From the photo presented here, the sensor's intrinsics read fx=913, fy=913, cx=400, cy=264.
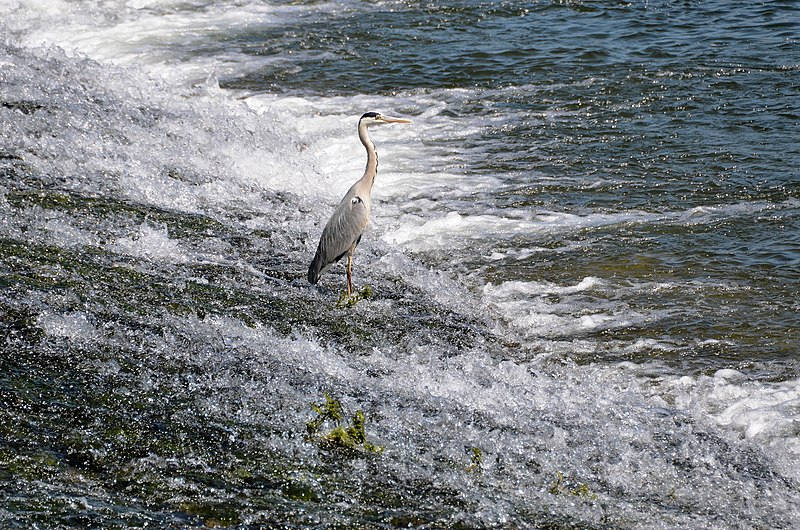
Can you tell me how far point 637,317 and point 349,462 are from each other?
3.20 m

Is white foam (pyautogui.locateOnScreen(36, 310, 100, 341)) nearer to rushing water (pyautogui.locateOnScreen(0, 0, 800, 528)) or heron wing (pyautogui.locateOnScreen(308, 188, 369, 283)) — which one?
rushing water (pyautogui.locateOnScreen(0, 0, 800, 528))

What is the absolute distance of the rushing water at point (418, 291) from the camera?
3953mm

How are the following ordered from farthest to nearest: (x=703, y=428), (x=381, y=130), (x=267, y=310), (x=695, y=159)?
1. (x=381, y=130)
2. (x=695, y=159)
3. (x=267, y=310)
4. (x=703, y=428)

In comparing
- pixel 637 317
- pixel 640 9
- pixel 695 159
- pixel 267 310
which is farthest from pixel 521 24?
pixel 267 310

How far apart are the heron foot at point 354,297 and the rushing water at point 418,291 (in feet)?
0.22

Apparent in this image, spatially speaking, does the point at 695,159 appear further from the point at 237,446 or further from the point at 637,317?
the point at 237,446

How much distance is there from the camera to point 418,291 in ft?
21.4

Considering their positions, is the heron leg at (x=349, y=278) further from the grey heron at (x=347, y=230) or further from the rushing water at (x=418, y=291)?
the rushing water at (x=418, y=291)

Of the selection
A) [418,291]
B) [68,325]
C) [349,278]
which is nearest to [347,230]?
[349,278]

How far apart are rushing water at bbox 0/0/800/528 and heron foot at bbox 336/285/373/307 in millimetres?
66

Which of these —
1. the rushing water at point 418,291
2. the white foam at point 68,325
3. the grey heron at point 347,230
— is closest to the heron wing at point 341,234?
the grey heron at point 347,230

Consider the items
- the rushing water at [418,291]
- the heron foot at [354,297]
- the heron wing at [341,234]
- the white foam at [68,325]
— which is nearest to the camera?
the rushing water at [418,291]

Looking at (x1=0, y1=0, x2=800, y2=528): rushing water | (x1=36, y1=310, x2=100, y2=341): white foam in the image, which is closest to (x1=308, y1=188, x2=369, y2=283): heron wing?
(x1=0, y1=0, x2=800, y2=528): rushing water

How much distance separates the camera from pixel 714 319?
6.45 m
